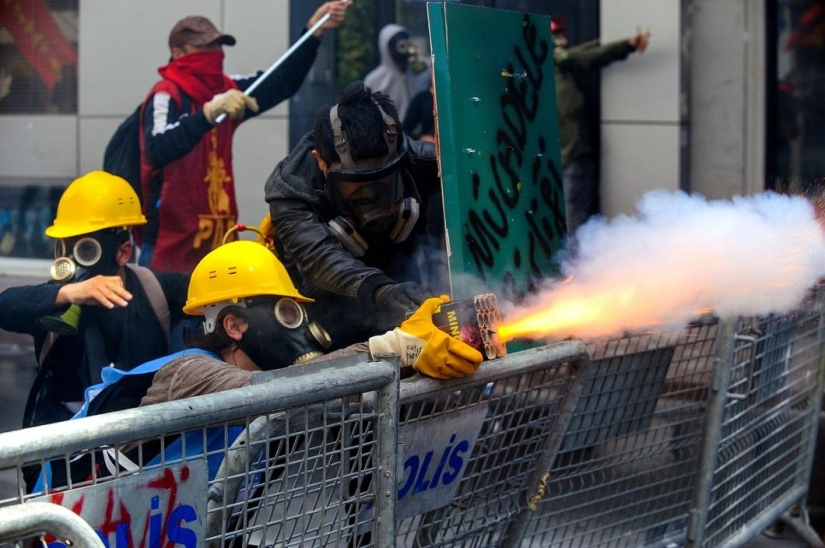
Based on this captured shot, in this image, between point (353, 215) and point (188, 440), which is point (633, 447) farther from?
point (188, 440)

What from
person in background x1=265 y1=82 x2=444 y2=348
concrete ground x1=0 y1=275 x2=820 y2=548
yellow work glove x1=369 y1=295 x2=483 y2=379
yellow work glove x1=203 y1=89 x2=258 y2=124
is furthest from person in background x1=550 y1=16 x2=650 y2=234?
yellow work glove x1=369 y1=295 x2=483 y2=379

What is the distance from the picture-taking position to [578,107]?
8273 millimetres

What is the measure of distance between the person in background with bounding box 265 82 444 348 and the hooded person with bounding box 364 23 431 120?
343 cm

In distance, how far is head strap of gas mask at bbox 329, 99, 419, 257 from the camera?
4129 mm

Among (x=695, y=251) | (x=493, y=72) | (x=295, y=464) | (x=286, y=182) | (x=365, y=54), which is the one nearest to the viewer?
(x=295, y=464)

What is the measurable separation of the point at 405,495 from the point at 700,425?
152 centimetres

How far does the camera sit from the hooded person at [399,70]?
7941 millimetres

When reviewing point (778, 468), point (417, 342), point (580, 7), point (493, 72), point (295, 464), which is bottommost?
point (778, 468)

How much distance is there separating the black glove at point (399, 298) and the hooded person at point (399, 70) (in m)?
4.01

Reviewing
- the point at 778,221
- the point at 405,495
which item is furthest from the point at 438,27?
the point at 405,495

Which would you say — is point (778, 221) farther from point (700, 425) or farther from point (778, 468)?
point (778, 468)

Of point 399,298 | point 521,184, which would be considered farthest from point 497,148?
point 399,298

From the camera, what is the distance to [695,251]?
3.64 meters

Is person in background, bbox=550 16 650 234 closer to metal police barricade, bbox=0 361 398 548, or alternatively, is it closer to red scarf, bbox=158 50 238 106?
red scarf, bbox=158 50 238 106
